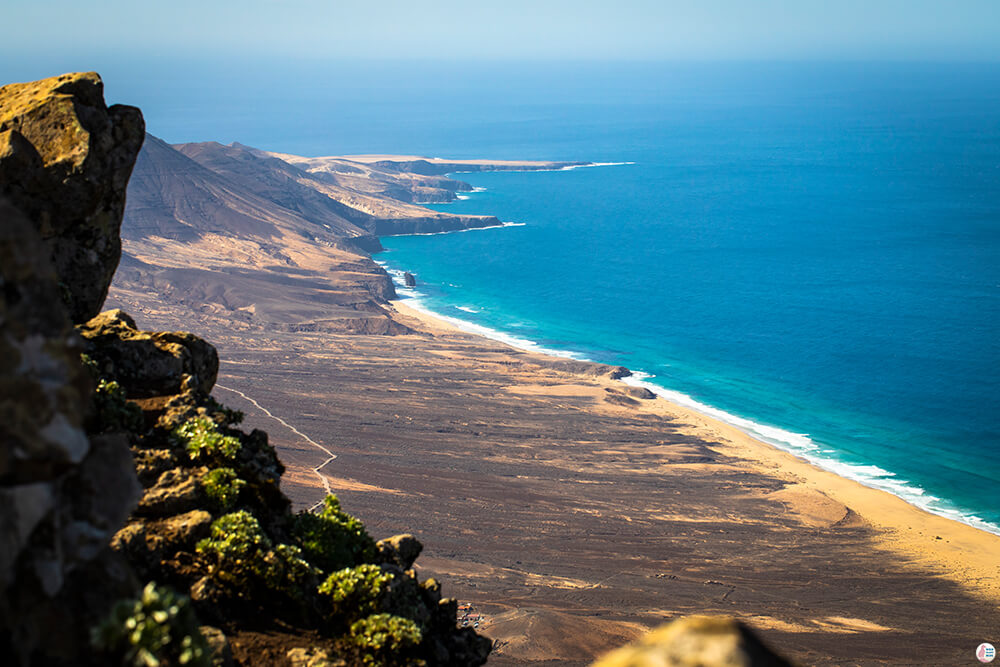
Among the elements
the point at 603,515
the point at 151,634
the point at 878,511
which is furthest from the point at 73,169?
the point at 878,511

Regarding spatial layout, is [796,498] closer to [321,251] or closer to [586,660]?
[586,660]

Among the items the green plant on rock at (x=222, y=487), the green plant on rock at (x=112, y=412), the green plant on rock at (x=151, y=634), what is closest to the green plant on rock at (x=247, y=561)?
the green plant on rock at (x=222, y=487)

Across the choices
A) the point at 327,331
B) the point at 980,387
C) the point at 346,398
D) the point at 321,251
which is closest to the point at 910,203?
the point at 980,387

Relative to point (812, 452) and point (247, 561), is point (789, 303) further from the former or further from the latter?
point (247, 561)

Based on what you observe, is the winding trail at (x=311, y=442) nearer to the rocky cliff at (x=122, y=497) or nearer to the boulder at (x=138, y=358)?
the boulder at (x=138, y=358)

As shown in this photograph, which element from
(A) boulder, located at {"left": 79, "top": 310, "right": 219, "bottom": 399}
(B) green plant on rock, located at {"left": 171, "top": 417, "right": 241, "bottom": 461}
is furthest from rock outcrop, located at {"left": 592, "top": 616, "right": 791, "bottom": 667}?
(A) boulder, located at {"left": 79, "top": 310, "right": 219, "bottom": 399}

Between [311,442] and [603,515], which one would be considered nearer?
[603,515]
